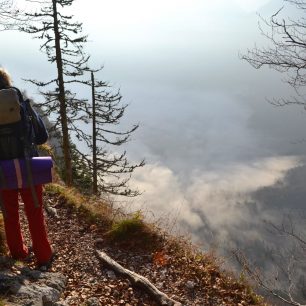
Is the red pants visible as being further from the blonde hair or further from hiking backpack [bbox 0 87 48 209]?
the blonde hair

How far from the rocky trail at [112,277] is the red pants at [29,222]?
9.9 inches

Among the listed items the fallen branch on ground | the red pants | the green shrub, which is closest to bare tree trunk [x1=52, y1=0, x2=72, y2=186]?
the green shrub

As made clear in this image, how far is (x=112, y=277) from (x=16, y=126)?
2753 mm

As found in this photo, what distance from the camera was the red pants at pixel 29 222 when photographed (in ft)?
17.4

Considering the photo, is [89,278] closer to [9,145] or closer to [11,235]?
[11,235]

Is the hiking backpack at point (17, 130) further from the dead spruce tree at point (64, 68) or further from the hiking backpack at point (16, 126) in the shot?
the dead spruce tree at point (64, 68)

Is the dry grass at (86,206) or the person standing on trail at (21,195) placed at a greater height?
the person standing on trail at (21,195)

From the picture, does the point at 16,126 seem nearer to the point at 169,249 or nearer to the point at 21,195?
the point at 21,195

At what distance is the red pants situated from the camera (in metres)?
5.30

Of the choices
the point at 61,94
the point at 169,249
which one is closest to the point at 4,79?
the point at 169,249

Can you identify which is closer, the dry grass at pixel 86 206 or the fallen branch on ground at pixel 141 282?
the fallen branch on ground at pixel 141 282

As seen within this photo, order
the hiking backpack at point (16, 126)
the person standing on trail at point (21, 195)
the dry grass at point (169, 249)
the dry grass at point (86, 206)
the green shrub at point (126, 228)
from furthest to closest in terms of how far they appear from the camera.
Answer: the dry grass at point (86, 206) < the green shrub at point (126, 228) < the dry grass at point (169, 249) < the person standing on trail at point (21, 195) < the hiking backpack at point (16, 126)

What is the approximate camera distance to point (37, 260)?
18.8ft

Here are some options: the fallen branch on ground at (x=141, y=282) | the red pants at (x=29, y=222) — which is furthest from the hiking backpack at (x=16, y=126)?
the fallen branch on ground at (x=141, y=282)
